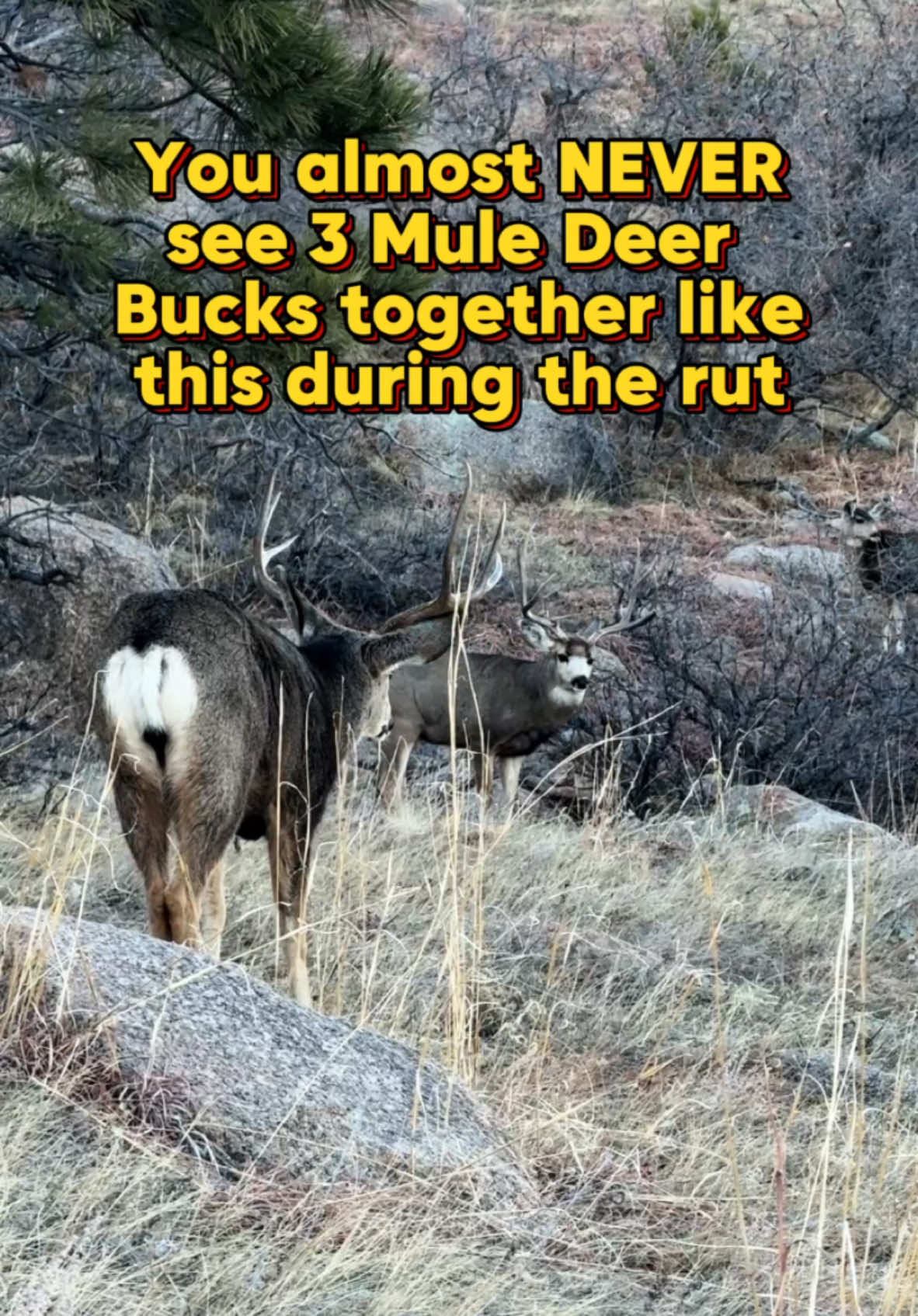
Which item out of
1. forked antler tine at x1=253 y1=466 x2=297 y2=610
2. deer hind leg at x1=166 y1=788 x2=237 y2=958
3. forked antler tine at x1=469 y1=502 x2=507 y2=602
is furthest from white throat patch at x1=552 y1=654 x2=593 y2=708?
deer hind leg at x1=166 y1=788 x2=237 y2=958

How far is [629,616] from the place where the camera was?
1158 cm

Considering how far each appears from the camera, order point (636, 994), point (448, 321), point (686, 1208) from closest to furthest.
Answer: point (686, 1208), point (636, 994), point (448, 321)

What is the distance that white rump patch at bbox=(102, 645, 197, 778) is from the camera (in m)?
5.13

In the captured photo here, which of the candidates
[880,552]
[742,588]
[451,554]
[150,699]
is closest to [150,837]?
[150,699]

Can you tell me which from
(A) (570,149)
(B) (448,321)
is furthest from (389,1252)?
(A) (570,149)

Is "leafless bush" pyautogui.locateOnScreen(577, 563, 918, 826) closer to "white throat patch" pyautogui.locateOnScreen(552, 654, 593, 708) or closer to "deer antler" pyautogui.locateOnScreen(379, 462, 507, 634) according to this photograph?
"white throat patch" pyautogui.locateOnScreen(552, 654, 593, 708)

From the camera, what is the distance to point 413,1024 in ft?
16.4

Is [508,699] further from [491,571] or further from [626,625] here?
[491,571]

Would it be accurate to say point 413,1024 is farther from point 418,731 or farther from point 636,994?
point 418,731

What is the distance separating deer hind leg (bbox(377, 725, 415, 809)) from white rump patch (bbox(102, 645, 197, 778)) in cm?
484

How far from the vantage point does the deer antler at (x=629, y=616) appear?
37.3ft

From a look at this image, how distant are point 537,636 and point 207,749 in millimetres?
6501

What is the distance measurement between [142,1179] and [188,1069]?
30 centimetres

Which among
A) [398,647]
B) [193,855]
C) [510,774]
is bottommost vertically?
[510,774]
